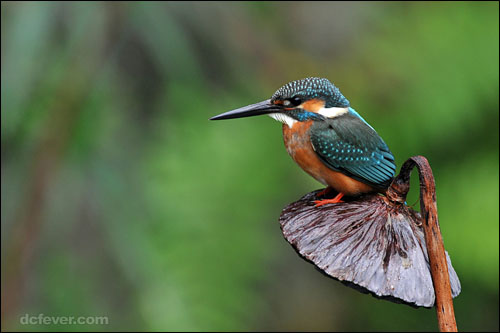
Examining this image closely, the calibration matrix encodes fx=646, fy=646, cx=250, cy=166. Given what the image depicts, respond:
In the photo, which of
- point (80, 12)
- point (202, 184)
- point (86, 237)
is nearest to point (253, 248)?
point (202, 184)

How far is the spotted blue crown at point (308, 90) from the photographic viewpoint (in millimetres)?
1336

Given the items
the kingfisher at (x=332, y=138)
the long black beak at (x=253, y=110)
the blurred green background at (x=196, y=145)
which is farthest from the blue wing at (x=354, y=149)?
the blurred green background at (x=196, y=145)

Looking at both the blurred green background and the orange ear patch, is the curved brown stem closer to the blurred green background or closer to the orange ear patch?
the orange ear patch

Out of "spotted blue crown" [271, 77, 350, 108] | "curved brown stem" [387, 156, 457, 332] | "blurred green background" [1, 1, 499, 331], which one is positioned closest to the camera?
"curved brown stem" [387, 156, 457, 332]

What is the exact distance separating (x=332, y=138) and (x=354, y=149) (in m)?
0.06

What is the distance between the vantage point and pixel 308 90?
1344mm

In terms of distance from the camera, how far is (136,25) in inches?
113

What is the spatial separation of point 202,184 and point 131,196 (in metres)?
0.32

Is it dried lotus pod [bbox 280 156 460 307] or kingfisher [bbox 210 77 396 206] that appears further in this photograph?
kingfisher [bbox 210 77 396 206]

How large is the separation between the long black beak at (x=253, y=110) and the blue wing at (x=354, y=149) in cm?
11

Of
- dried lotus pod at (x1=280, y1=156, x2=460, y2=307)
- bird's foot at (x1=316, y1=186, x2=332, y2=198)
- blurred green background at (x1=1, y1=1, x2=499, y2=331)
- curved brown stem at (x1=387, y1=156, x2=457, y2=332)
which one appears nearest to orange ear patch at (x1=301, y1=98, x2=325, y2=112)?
bird's foot at (x1=316, y1=186, x2=332, y2=198)

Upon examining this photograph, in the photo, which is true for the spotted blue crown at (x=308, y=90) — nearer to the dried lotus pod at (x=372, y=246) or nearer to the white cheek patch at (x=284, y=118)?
the white cheek patch at (x=284, y=118)

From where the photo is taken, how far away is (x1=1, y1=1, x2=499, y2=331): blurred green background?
2641 millimetres

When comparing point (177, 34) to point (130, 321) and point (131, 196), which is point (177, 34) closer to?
point (131, 196)
